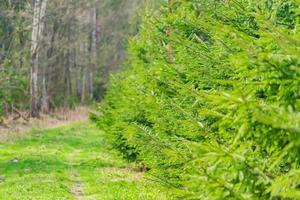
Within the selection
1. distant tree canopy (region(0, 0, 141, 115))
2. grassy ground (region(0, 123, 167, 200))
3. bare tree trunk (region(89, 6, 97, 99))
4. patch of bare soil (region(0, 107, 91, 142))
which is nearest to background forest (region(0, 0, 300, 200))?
grassy ground (region(0, 123, 167, 200))

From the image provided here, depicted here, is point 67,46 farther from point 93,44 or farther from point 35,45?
point 35,45

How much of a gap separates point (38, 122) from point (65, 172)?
16.7 m

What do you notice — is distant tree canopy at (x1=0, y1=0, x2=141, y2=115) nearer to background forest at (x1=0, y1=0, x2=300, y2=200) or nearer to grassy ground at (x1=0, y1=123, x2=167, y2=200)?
background forest at (x1=0, y1=0, x2=300, y2=200)

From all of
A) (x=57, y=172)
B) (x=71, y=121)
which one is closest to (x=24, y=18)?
(x=71, y=121)

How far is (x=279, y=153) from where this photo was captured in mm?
4945

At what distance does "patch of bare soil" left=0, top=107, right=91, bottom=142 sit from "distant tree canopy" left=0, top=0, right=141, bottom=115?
1.31m

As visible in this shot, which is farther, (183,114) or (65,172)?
(65,172)

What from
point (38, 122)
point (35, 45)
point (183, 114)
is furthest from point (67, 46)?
point (183, 114)

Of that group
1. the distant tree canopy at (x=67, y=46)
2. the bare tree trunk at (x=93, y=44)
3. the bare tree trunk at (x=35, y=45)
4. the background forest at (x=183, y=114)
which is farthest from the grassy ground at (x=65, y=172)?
the bare tree trunk at (x=93, y=44)

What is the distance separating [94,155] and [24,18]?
14923 millimetres

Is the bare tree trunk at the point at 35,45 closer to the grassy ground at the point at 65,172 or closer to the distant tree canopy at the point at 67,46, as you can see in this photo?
the distant tree canopy at the point at 67,46

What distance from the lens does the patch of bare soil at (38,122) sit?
2956 cm

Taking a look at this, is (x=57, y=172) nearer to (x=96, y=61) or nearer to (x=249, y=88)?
(x=249, y=88)

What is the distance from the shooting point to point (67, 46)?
159 ft
